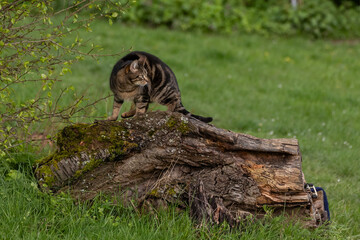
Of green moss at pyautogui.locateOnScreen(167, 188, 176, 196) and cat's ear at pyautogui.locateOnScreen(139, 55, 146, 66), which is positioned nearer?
green moss at pyautogui.locateOnScreen(167, 188, 176, 196)

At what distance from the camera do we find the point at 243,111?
31.1ft

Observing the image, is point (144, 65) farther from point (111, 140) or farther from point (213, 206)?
point (213, 206)

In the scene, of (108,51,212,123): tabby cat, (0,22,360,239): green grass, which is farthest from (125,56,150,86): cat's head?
(0,22,360,239): green grass

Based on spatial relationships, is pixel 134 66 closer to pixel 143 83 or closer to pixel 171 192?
pixel 143 83

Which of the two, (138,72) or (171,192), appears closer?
(171,192)

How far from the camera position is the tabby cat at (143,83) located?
4.93m

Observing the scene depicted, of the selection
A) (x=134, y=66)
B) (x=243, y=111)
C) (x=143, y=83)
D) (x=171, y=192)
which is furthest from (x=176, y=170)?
(x=243, y=111)

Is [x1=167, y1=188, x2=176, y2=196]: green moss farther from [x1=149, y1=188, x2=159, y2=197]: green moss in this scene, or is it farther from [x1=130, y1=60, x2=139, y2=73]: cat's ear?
[x1=130, y1=60, x2=139, y2=73]: cat's ear

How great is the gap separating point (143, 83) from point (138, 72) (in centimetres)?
15

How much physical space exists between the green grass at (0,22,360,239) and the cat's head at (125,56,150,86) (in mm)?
211

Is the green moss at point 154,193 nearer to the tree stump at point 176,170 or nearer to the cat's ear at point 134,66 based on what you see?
the tree stump at point 176,170

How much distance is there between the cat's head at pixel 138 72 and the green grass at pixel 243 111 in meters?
0.21

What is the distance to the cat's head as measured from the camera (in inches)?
191

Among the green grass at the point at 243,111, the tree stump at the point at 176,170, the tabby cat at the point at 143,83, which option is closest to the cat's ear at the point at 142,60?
the tabby cat at the point at 143,83
